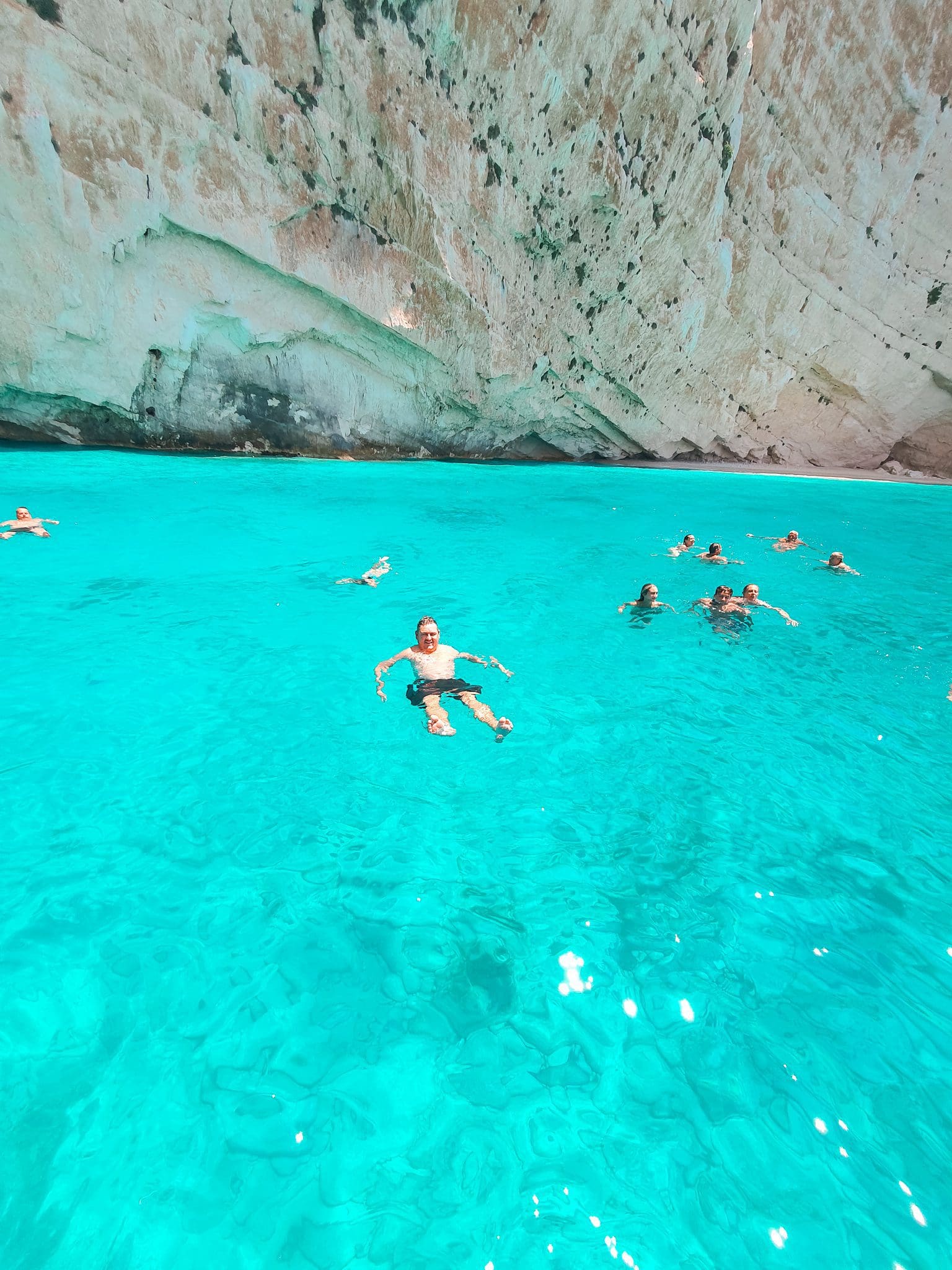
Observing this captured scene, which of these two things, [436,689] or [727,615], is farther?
[727,615]

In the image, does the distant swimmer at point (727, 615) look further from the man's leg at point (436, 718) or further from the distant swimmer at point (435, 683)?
the man's leg at point (436, 718)

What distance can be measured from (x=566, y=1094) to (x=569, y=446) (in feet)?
111

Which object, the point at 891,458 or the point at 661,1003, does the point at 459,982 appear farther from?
the point at 891,458

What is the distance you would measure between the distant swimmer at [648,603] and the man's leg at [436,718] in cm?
519

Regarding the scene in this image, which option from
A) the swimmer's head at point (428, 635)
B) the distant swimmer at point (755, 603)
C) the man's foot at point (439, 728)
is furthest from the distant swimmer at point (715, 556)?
the man's foot at point (439, 728)

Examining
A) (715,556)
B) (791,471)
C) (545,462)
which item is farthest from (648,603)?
(791,471)

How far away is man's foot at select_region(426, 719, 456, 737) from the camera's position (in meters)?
6.68

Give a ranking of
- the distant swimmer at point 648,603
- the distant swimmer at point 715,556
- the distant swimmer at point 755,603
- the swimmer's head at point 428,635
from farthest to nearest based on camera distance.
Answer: the distant swimmer at point 715,556 < the distant swimmer at point 648,603 < the distant swimmer at point 755,603 < the swimmer's head at point 428,635

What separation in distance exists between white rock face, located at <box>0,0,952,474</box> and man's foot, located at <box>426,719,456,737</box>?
2331 centimetres

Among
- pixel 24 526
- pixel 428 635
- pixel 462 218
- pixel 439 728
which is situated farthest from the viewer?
pixel 462 218

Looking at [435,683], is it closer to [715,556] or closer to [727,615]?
[727,615]

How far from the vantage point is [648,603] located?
10922 mm

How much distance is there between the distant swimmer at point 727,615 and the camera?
1030 cm

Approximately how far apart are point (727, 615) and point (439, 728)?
6.40m
